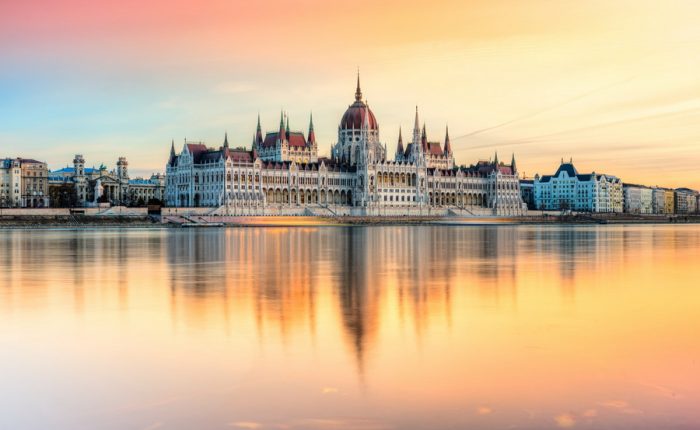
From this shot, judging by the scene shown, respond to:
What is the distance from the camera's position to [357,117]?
15975 centimetres

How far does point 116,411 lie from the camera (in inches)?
411

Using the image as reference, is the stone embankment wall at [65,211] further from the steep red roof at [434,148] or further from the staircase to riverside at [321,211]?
the steep red roof at [434,148]

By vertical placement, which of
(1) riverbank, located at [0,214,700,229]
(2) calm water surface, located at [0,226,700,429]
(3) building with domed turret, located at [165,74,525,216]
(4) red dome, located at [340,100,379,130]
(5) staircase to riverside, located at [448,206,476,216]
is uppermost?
(4) red dome, located at [340,100,379,130]

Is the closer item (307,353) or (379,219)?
(307,353)

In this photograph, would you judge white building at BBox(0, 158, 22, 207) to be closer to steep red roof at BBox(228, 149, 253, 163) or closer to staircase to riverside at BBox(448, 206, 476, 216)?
steep red roof at BBox(228, 149, 253, 163)

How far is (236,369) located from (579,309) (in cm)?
1006

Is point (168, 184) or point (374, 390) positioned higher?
point (168, 184)

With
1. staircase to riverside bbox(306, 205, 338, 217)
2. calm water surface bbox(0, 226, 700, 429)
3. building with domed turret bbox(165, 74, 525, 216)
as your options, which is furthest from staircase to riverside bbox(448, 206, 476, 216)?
calm water surface bbox(0, 226, 700, 429)

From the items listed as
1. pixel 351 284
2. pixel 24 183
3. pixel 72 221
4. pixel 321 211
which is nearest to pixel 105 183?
pixel 24 183

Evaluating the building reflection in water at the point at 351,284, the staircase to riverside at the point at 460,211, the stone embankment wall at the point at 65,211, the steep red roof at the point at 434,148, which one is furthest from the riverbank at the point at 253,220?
the building reflection in water at the point at 351,284

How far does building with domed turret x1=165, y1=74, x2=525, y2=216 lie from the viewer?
13488cm

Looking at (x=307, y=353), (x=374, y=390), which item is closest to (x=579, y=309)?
(x=307, y=353)

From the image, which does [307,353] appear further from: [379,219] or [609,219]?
[609,219]

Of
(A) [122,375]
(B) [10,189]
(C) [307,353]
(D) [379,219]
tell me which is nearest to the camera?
(A) [122,375]
